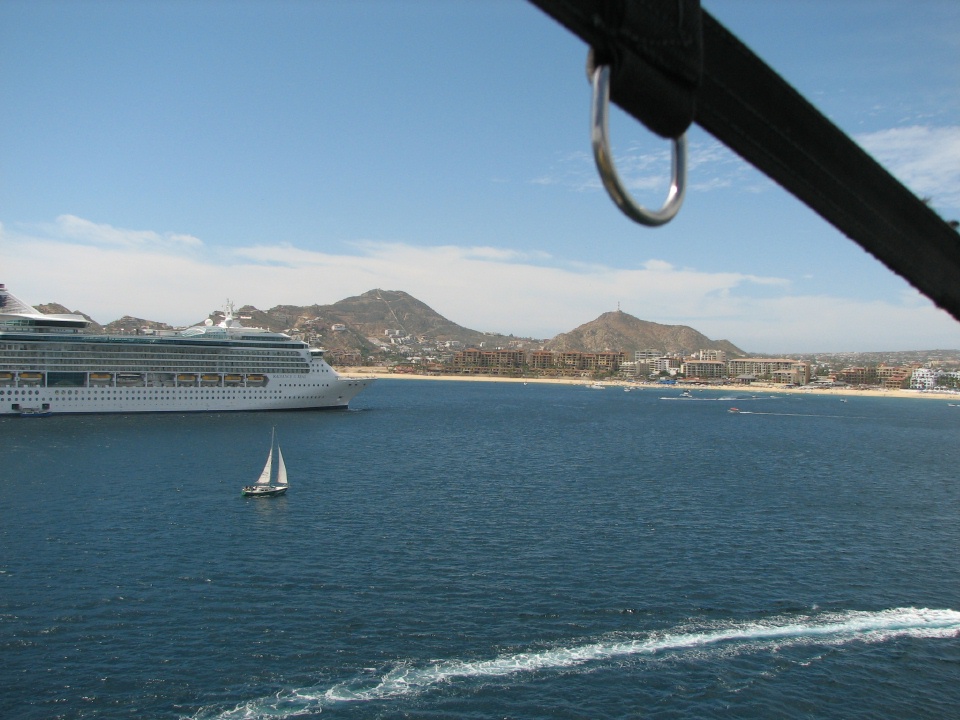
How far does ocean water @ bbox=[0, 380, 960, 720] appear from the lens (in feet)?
46.4

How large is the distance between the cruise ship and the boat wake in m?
56.6

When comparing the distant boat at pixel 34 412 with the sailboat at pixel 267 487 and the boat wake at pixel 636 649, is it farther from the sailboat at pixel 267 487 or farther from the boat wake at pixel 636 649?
the boat wake at pixel 636 649

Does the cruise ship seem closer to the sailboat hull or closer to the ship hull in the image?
the ship hull

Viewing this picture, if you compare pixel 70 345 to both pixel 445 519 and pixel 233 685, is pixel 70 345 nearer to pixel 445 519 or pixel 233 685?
pixel 445 519

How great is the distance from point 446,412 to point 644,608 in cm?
6615

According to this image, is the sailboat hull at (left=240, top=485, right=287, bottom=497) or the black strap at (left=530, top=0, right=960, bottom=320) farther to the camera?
the sailboat hull at (left=240, top=485, right=287, bottom=497)

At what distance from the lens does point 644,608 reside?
1817 cm

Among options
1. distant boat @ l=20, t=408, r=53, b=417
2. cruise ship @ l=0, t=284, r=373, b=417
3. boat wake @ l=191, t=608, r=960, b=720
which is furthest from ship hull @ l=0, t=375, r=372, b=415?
boat wake @ l=191, t=608, r=960, b=720

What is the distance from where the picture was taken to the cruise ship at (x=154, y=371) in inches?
2461

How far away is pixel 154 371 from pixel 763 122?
7123cm

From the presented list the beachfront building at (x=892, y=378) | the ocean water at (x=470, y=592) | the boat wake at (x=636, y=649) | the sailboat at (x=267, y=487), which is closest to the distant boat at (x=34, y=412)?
the ocean water at (x=470, y=592)

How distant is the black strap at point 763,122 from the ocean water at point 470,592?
13331 millimetres

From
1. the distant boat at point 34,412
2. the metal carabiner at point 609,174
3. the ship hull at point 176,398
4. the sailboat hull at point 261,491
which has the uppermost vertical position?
the metal carabiner at point 609,174

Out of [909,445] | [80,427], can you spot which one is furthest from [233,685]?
[909,445]
